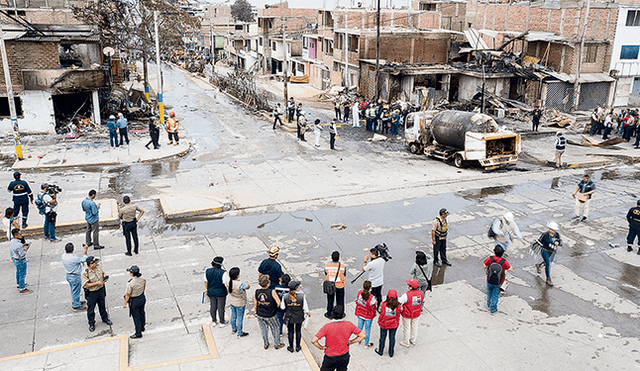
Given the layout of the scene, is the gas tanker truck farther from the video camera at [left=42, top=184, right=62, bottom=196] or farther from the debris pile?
the video camera at [left=42, top=184, right=62, bottom=196]

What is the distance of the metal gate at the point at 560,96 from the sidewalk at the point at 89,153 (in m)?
25.9

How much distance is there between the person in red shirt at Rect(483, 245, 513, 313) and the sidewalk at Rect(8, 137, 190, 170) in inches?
670

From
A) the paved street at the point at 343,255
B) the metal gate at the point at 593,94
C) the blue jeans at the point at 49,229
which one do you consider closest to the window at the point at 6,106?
the paved street at the point at 343,255

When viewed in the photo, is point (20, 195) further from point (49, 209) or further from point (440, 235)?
point (440, 235)

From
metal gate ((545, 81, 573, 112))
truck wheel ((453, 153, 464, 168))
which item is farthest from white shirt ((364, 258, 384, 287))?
metal gate ((545, 81, 573, 112))

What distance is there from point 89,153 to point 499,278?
64.7 ft

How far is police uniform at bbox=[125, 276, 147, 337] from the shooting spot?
8609 millimetres

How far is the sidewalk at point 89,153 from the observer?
2156cm

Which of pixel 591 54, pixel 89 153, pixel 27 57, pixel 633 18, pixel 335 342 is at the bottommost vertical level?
pixel 89 153

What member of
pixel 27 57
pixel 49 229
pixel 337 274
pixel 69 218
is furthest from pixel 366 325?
pixel 27 57

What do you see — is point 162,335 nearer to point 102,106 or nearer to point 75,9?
point 102,106

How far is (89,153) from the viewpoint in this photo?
23.2 meters

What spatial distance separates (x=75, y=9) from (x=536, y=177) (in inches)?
1182

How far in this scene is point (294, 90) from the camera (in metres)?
51.9
